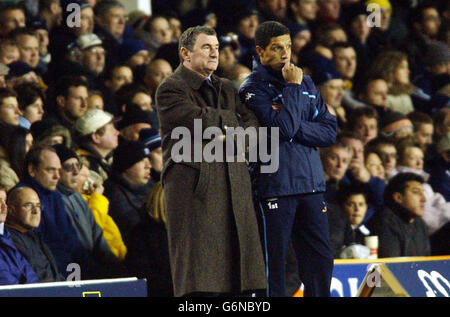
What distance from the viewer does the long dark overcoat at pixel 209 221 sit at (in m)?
5.25

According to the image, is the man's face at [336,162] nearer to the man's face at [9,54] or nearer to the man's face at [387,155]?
the man's face at [387,155]

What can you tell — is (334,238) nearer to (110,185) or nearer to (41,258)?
(110,185)

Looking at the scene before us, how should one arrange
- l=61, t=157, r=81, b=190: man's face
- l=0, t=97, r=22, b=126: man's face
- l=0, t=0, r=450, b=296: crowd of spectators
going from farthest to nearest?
1. l=0, t=97, r=22, b=126: man's face
2. l=61, t=157, r=81, b=190: man's face
3. l=0, t=0, r=450, b=296: crowd of spectators

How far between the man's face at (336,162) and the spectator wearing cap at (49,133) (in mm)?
2120

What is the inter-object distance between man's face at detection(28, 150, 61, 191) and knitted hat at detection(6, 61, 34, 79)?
1590mm

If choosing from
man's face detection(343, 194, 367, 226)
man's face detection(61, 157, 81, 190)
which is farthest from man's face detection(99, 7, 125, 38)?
man's face detection(343, 194, 367, 226)

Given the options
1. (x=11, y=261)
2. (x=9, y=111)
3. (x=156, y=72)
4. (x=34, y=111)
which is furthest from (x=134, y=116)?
(x=11, y=261)

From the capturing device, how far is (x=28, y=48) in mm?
8969

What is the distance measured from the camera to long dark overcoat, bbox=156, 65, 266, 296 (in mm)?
5246

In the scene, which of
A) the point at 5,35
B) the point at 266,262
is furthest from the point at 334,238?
the point at 5,35

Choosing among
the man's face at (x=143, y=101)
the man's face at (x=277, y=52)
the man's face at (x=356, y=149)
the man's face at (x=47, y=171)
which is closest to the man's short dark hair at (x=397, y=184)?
the man's face at (x=356, y=149)

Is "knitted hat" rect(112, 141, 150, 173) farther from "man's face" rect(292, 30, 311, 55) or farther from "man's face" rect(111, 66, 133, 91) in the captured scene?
"man's face" rect(292, 30, 311, 55)

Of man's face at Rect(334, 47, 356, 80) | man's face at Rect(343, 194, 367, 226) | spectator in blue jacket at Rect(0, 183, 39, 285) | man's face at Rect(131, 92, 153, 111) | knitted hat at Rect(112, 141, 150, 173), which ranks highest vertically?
man's face at Rect(334, 47, 356, 80)

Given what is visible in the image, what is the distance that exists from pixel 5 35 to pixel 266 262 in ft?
15.4
